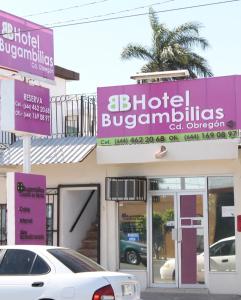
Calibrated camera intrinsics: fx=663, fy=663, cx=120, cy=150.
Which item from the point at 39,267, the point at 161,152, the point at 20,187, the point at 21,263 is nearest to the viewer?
the point at 39,267

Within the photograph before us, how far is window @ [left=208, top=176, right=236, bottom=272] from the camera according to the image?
50.2 ft

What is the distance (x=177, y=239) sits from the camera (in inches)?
623

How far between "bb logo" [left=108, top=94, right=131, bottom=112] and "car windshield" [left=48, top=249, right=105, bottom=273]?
6066 mm

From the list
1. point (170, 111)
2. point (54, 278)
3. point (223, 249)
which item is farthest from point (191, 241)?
point (54, 278)

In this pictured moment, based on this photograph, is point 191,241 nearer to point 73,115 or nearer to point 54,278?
point 73,115

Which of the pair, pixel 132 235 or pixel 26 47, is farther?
pixel 132 235

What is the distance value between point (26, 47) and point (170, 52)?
68.1 feet

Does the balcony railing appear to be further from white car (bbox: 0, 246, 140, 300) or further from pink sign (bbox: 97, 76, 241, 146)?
white car (bbox: 0, 246, 140, 300)

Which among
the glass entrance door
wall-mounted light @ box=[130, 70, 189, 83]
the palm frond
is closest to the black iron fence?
wall-mounted light @ box=[130, 70, 189, 83]

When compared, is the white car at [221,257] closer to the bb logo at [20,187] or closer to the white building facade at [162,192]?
the white building facade at [162,192]

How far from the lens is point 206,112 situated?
14953 millimetres

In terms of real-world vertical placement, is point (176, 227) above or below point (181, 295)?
above

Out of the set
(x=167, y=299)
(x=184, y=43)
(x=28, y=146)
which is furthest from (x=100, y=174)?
(x=184, y=43)

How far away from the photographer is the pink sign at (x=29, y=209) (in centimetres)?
1370
